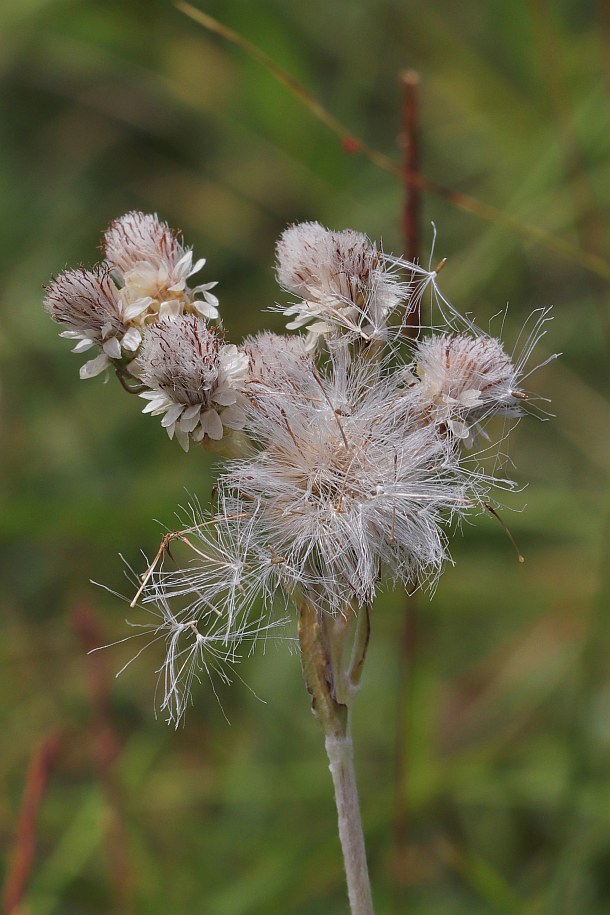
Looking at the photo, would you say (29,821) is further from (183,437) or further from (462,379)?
(462,379)

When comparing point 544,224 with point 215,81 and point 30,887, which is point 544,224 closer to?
point 215,81

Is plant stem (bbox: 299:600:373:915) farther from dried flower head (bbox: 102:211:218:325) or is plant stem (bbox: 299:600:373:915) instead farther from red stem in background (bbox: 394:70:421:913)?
red stem in background (bbox: 394:70:421:913)

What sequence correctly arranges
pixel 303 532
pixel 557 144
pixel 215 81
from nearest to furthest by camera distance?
pixel 303 532
pixel 557 144
pixel 215 81

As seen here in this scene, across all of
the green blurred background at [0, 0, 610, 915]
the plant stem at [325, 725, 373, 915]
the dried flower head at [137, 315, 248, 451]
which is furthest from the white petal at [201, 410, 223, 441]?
the green blurred background at [0, 0, 610, 915]

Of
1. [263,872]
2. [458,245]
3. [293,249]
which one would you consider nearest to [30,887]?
[263,872]

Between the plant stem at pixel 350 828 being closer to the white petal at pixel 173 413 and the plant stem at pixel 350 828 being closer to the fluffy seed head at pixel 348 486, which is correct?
the fluffy seed head at pixel 348 486

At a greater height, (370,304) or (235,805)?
(370,304)
